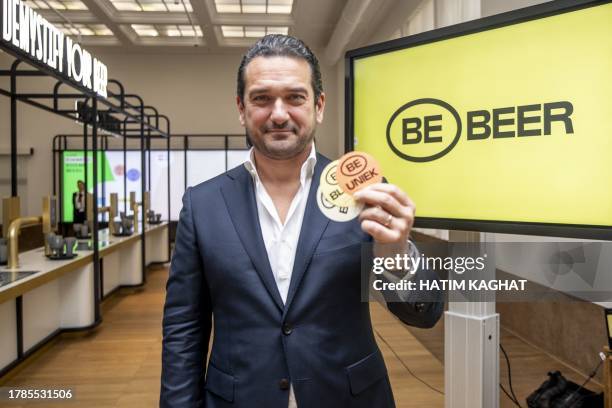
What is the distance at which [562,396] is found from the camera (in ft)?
8.05

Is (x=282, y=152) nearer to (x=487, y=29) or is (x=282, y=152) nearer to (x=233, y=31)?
(x=487, y=29)

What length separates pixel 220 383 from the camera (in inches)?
49.9

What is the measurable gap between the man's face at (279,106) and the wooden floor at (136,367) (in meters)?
2.46

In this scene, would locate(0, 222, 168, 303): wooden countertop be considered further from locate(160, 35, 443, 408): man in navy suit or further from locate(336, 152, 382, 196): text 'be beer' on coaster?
locate(336, 152, 382, 196): text 'be beer' on coaster

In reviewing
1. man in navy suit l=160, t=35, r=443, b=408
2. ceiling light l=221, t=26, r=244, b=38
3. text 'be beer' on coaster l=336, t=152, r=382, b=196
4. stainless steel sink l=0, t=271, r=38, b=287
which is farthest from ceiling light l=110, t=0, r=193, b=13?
text 'be beer' on coaster l=336, t=152, r=382, b=196

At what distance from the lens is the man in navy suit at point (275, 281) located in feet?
3.95

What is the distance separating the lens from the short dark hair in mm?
1215

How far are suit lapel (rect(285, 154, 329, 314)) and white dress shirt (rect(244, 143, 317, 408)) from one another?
0.03 meters

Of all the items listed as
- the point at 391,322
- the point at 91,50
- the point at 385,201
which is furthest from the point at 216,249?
the point at 91,50

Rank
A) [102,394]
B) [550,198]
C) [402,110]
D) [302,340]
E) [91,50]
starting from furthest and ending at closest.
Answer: [91,50], [102,394], [402,110], [550,198], [302,340]

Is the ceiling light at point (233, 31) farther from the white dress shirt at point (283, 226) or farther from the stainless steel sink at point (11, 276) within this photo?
the white dress shirt at point (283, 226)

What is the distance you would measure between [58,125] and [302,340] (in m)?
11.5

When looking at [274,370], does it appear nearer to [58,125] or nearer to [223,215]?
[223,215]

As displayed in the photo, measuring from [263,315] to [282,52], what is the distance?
0.62 meters
